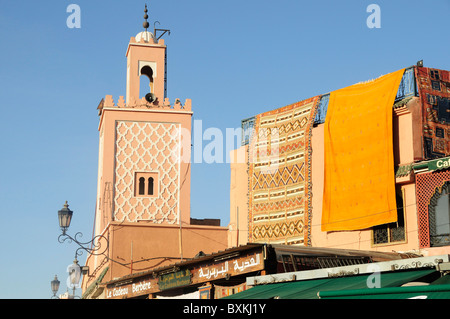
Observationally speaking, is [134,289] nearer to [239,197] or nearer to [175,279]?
[175,279]

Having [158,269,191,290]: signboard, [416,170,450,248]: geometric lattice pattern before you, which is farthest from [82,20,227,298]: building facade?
[416,170,450,248]: geometric lattice pattern

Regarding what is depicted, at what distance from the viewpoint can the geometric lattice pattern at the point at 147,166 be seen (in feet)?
74.7

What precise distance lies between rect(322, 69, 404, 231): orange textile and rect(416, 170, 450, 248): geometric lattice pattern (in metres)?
0.56

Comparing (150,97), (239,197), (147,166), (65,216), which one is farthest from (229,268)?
(150,97)

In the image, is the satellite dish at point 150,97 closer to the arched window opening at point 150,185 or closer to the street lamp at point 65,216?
the arched window opening at point 150,185

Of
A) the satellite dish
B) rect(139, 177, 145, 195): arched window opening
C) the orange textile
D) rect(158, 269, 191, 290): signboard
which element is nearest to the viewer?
rect(158, 269, 191, 290): signboard

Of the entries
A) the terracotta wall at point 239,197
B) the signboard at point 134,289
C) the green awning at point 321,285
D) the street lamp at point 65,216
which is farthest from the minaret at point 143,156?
the green awning at point 321,285

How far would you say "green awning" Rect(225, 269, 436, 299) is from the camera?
26.3 feet

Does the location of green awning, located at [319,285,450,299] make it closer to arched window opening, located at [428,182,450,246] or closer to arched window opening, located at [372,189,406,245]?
arched window opening, located at [428,182,450,246]

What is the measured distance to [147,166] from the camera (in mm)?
23250

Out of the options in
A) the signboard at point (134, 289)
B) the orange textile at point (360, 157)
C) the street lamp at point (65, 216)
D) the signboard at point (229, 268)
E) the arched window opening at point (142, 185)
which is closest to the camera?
the signboard at point (229, 268)

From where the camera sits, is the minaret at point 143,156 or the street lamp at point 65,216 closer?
the street lamp at point 65,216
